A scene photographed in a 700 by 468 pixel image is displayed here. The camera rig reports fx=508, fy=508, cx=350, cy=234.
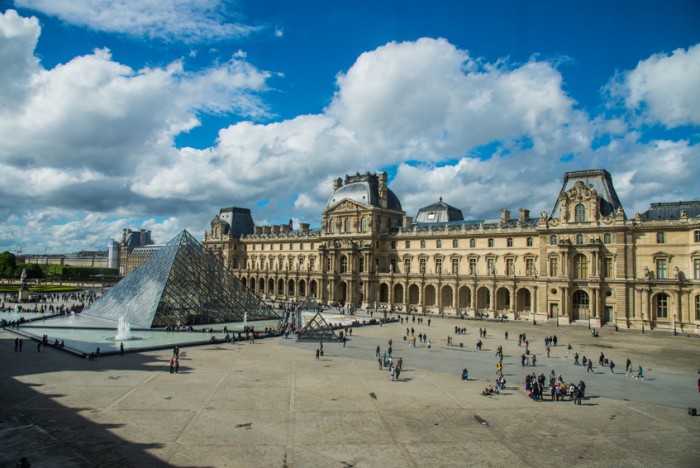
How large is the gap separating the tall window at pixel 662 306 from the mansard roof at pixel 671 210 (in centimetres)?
755

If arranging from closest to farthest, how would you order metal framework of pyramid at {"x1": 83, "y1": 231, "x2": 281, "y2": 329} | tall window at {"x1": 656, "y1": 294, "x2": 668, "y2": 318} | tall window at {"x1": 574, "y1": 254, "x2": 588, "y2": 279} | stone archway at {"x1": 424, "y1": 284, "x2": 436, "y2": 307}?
metal framework of pyramid at {"x1": 83, "y1": 231, "x2": 281, "y2": 329}, tall window at {"x1": 656, "y1": 294, "x2": 668, "y2": 318}, tall window at {"x1": 574, "y1": 254, "x2": 588, "y2": 279}, stone archway at {"x1": 424, "y1": 284, "x2": 436, "y2": 307}

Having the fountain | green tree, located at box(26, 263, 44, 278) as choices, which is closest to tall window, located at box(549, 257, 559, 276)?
the fountain

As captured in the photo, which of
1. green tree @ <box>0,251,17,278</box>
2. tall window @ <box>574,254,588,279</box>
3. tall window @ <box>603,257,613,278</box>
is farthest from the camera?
green tree @ <box>0,251,17,278</box>

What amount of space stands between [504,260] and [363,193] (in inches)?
885

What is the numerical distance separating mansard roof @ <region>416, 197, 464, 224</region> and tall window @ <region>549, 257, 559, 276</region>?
1988 cm

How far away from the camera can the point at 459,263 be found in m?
62.7

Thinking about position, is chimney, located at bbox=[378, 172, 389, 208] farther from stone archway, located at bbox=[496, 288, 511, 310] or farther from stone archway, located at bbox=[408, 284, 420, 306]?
stone archway, located at bbox=[496, 288, 511, 310]

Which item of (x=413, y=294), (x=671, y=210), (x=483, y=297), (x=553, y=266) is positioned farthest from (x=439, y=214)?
(x=671, y=210)

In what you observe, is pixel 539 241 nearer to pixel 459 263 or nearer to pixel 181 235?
pixel 459 263

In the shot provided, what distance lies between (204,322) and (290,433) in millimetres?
30247

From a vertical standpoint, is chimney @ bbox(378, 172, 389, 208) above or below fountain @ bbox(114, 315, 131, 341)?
above

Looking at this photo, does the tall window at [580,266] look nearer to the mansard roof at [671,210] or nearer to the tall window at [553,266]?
the tall window at [553,266]

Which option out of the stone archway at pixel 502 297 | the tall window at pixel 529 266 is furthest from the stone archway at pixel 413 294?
the tall window at pixel 529 266

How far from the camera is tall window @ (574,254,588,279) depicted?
5134 centimetres
